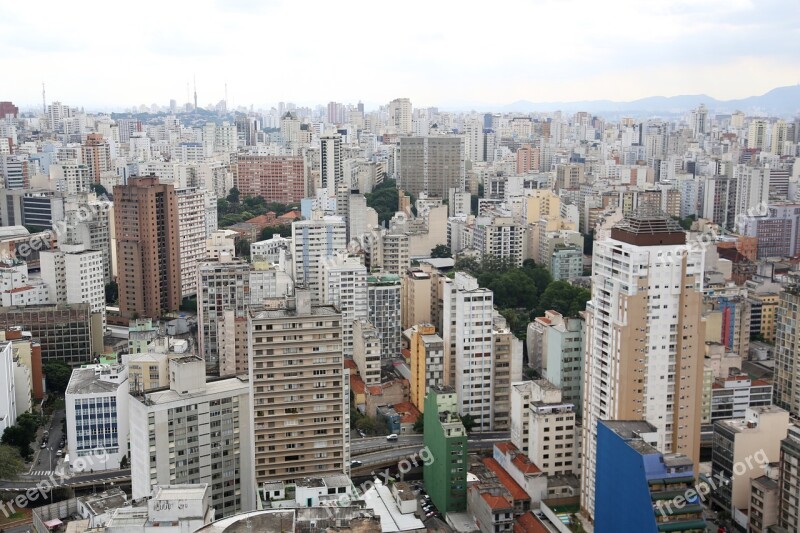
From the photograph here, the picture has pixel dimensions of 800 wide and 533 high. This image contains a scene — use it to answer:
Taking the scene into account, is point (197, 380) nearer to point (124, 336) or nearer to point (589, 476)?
point (589, 476)

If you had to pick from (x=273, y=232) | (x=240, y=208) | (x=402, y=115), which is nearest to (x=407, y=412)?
(x=273, y=232)

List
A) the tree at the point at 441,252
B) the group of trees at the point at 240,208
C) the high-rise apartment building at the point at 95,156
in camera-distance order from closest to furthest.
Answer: the tree at the point at 441,252 < the group of trees at the point at 240,208 < the high-rise apartment building at the point at 95,156

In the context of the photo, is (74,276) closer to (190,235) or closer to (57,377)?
(57,377)

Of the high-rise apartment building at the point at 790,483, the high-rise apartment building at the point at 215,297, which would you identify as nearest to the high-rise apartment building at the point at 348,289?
the high-rise apartment building at the point at 215,297

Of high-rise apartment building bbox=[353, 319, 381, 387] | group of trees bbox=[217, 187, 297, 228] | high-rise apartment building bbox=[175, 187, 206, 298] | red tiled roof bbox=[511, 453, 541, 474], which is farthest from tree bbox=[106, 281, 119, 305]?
red tiled roof bbox=[511, 453, 541, 474]

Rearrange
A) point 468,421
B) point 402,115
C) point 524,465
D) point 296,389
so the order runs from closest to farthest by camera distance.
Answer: point 296,389
point 524,465
point 468,421
point 402,115

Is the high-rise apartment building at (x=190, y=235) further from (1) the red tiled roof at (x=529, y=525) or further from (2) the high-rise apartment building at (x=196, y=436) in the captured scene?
(1) the red tiled roof at (x=529, y=525)
